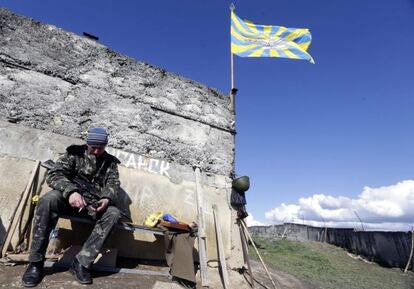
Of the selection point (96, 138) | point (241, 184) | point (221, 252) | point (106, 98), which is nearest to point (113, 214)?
point (96, 138)

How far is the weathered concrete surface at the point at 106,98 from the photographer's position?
10.8 feet

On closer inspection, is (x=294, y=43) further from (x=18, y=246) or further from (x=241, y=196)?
(x=18, y=246)

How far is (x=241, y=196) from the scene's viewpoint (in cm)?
424

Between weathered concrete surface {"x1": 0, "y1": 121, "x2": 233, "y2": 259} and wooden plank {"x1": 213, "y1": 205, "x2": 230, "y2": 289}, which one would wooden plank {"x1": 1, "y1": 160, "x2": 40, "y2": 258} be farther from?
wooden plank {"x1": 213, "y1": 205, "x2": 230, "y2": 289}

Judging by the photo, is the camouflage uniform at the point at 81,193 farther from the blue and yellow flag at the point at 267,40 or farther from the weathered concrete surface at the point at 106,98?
the blue and yellow flag at the point at 267,40

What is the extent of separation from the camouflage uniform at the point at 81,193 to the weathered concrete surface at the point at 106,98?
68 centimetres

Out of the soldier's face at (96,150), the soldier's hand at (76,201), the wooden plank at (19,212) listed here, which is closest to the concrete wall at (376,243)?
the soldier's face at (96,150)

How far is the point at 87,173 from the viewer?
2.91 meters

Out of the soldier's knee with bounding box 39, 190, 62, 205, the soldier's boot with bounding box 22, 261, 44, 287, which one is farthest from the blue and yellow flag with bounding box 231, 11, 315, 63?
the soldier's boot with bounding box 22, 261, 44, 287

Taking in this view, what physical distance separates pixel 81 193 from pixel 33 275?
79 cm

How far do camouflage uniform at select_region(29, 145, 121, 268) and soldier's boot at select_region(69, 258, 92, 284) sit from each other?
5cm

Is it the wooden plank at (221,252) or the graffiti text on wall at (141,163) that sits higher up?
the graffiti text on wall at (141,163)

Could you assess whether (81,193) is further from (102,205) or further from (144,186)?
(144,186)

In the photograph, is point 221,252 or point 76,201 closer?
point 76,201
